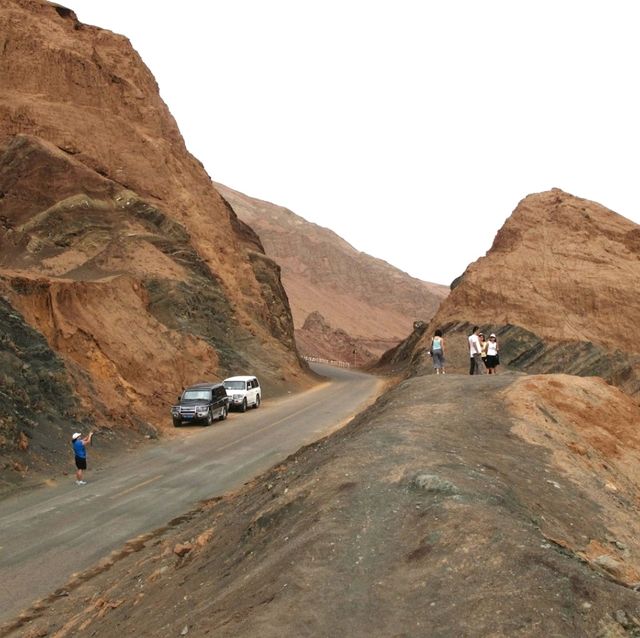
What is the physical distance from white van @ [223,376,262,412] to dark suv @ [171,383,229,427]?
2.62 metres

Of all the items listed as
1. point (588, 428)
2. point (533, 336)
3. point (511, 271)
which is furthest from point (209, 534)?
point (511, 271)

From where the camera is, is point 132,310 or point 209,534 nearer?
point 209,534

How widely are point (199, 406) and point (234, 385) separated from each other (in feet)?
17.3

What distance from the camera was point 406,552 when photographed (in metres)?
6.57

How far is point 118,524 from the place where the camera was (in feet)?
43.7

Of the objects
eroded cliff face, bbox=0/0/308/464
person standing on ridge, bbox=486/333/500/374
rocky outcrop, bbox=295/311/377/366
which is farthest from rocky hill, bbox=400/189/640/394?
rocky outcrop, bbox=295/311/377/366

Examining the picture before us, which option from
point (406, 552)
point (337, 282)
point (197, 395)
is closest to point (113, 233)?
point (197, 395)

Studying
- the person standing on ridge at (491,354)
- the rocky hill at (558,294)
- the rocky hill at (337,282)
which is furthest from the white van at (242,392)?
the rocky hill at (337,282)

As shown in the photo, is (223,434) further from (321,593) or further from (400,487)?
(321,593)

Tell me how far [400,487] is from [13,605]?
5.87 metres

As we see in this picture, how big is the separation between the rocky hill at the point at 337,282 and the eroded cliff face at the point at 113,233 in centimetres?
7429

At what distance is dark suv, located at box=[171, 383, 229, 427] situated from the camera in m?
27.0

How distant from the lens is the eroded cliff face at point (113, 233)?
30.5 metres

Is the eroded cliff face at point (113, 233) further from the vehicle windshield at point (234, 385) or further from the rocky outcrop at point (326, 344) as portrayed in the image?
the rocky outcrop at point (326, 344)
